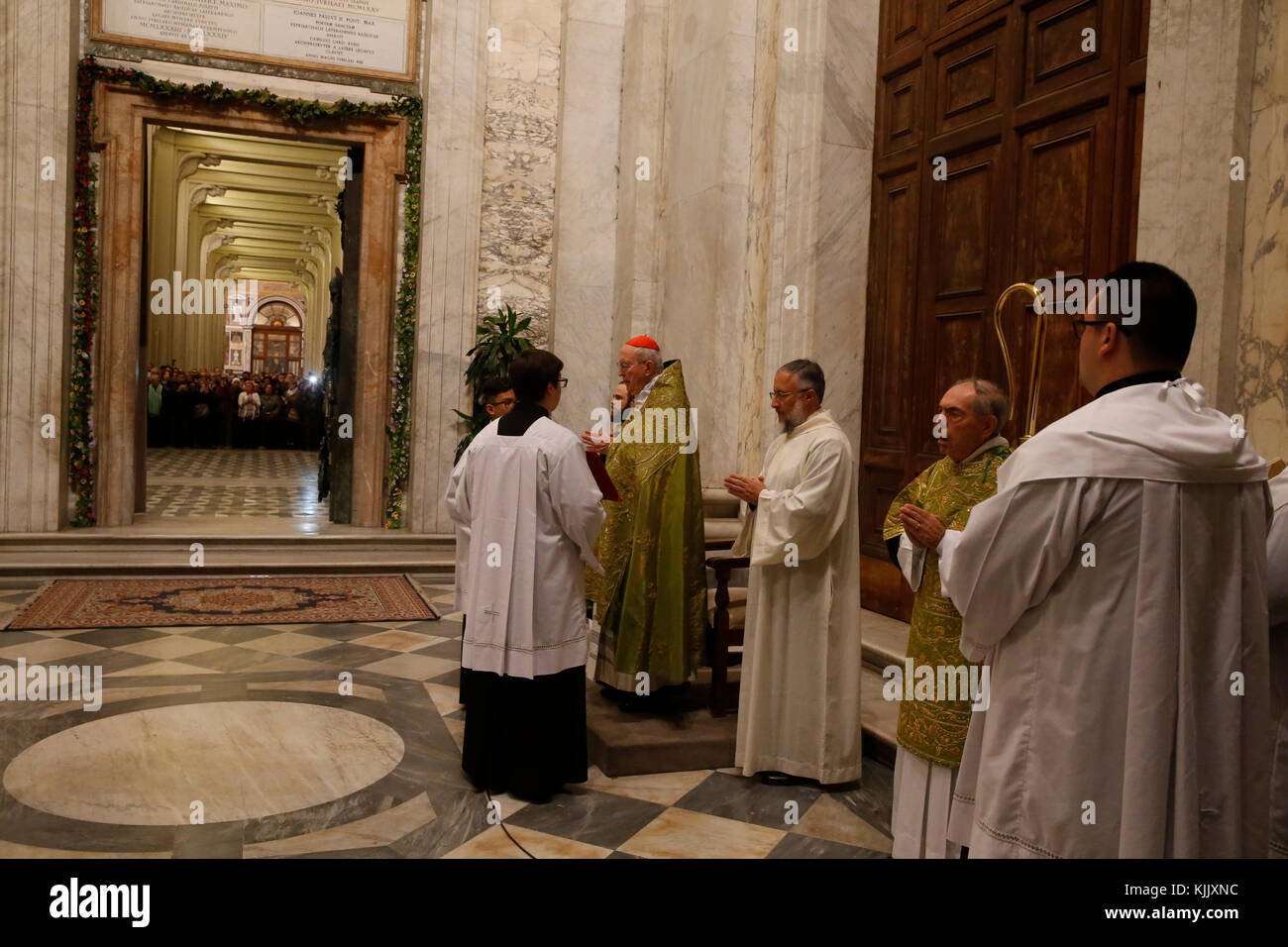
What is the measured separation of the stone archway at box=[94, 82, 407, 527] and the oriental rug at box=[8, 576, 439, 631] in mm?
1605

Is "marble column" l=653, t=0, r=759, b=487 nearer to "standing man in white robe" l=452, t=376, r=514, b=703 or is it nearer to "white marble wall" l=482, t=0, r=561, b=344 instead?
"white marble wall" l=482, t=0, r=561, b=344

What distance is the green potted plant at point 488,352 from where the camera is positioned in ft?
29.4

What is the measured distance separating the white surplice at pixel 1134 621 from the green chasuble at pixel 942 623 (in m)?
0.86

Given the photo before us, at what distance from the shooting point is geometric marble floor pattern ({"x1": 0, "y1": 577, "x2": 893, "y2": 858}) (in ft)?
10.9

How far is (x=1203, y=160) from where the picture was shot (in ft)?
11.1

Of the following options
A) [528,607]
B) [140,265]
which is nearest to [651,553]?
[528,607]

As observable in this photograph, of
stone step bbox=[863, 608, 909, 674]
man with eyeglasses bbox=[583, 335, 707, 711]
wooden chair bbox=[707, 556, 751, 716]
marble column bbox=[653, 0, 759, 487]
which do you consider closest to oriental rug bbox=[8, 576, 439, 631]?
man with eyeglasses bbox=[583, 335, 707, 711]

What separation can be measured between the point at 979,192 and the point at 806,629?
262 cm

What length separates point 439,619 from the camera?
262 inches

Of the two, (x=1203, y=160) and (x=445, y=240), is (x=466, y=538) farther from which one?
(x=445, y=240)

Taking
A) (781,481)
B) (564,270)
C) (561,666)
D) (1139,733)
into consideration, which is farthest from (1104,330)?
(564,270)

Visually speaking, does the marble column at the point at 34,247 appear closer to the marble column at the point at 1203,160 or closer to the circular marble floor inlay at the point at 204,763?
the circular marble floor inlay at the point at 204,763

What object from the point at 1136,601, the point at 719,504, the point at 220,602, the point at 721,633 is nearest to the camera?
the point at 1136,601
